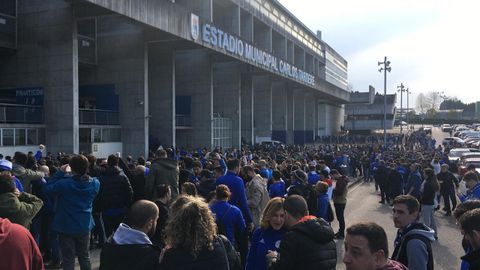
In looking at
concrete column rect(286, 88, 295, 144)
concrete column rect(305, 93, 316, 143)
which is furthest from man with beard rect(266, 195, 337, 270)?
concrete column rect(305, 93, 316, 143)

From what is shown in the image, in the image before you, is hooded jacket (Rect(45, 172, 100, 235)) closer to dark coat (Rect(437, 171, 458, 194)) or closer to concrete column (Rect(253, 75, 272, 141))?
dark coat (Rect(437, 171, 458, 194))

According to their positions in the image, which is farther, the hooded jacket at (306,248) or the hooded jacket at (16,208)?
the hooded jacket at (16,208)

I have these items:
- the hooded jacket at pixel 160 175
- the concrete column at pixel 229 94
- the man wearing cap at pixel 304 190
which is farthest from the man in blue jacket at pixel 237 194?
the concrete column at pixel 229 94

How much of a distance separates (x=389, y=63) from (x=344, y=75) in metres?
49.7

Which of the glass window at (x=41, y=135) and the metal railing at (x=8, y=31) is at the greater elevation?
the metal railing at (x=8, y=31)

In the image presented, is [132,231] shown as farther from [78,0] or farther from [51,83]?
[51,83]

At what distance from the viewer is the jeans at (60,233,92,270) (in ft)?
18.2

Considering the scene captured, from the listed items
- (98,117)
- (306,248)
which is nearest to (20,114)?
(98,117)

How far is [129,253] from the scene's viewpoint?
3217 mm

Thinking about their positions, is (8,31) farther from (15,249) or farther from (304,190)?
(15,249)

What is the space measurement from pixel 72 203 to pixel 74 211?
114 millimetres

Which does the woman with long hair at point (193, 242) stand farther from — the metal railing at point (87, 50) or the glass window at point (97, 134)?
the metal railing at point (87, 50)

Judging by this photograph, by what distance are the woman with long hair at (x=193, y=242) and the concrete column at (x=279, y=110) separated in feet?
161

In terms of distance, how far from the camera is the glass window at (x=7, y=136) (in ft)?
64.8
